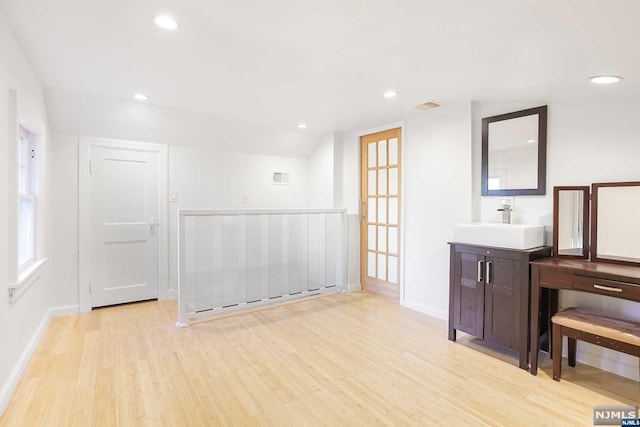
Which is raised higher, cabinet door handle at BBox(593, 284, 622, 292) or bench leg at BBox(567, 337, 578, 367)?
cabinet door handle at BBox(593, 284, 622, 292)

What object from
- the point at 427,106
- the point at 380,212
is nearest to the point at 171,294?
the point at 380,212

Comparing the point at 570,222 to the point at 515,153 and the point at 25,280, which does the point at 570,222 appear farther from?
the point at 25,280

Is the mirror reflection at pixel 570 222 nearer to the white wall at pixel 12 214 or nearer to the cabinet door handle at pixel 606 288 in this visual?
the cabinet door handle at pixel 606 288

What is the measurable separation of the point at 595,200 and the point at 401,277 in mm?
1997

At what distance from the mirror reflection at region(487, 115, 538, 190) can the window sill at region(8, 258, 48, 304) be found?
3.81 metres

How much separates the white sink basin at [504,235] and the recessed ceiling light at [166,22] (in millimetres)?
2607

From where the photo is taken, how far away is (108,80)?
2766mm

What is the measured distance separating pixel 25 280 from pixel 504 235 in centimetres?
360

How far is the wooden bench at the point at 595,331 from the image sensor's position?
6.73 feet

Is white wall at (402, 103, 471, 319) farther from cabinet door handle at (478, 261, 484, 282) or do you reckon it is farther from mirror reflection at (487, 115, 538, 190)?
cabinet door handle at (478, 261, 484, 282)

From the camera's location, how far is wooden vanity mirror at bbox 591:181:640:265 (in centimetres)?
238

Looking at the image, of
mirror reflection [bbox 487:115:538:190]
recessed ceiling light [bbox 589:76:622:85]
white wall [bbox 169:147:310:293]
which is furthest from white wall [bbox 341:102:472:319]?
white wall [bbox 169:147:310:293]

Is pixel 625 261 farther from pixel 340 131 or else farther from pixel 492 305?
pixel 340 131

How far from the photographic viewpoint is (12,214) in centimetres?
222
